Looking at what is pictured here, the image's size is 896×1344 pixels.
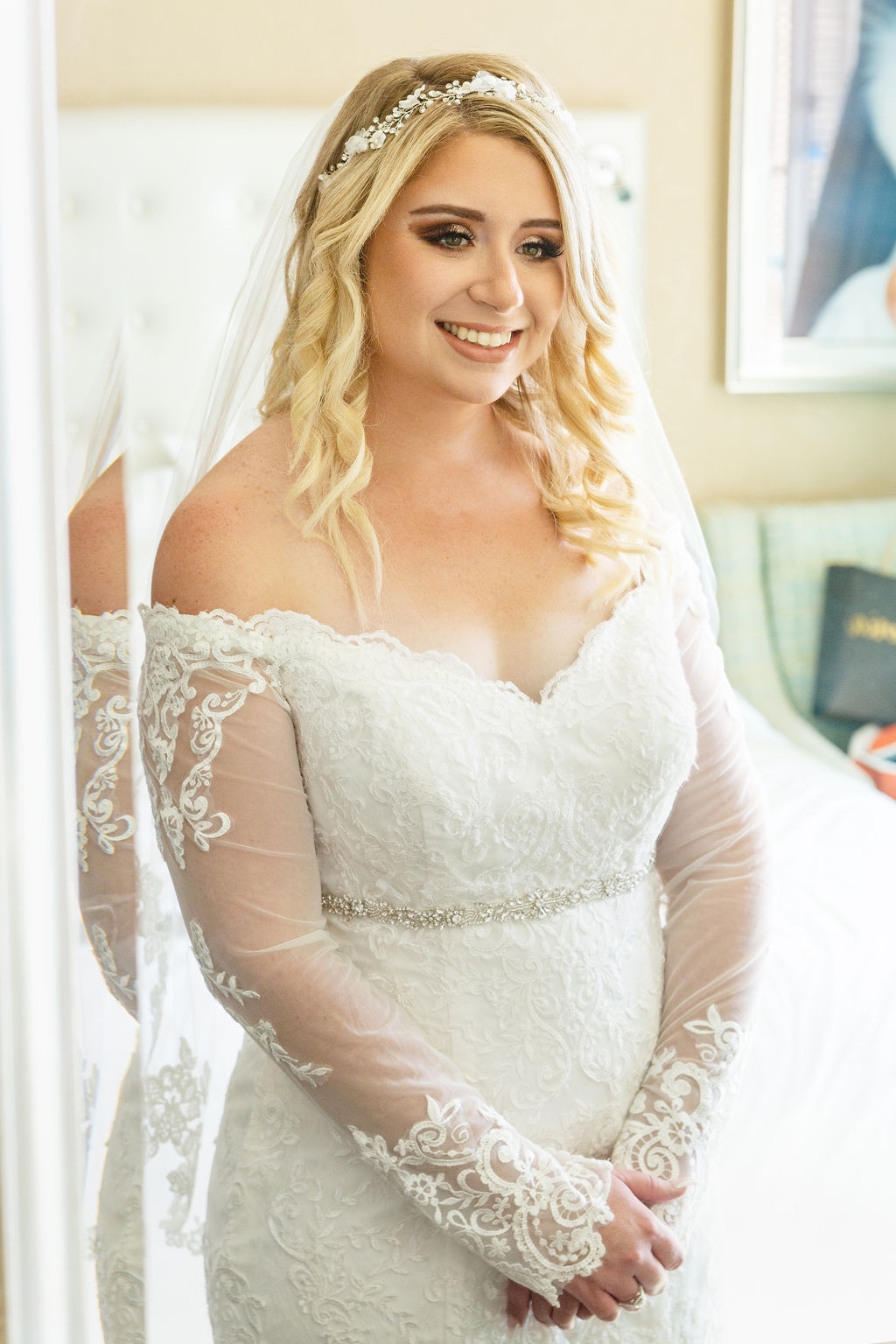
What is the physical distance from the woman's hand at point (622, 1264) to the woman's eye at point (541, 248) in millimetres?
571

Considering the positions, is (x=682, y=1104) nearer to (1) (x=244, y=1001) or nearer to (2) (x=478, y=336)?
(1) (x=244, y=1001)

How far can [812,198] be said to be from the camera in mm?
854

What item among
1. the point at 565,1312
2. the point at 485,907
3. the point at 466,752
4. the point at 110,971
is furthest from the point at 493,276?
the point at 565,1312

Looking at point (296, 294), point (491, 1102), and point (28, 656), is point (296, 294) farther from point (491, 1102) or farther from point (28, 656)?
point (491, 1102)

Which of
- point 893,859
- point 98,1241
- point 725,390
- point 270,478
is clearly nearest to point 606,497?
point 725,390

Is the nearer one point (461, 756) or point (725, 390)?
point (461, 756)

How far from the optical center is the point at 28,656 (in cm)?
78

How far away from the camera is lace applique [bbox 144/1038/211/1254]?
0.82m

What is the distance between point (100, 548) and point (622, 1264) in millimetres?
569

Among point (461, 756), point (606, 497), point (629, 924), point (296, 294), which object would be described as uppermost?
point (296, 294)

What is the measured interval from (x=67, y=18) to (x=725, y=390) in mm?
490

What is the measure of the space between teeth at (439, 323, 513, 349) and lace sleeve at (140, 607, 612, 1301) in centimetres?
21

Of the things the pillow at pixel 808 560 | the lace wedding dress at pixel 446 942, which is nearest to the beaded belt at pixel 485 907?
the lace wedding dress at pixel 446 942

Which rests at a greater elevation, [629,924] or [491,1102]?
[629,924]
